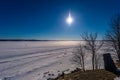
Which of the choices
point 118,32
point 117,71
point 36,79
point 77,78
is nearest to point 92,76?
point 77,78

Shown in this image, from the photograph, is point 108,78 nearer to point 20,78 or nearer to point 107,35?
point 107,35

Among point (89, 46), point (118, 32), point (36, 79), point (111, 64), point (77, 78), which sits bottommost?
point (36, 79)

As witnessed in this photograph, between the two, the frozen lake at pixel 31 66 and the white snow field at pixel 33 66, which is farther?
the frozen lake at pixel 31 66

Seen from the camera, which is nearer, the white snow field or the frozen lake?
the white snow field

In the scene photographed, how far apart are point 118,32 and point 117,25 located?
999 millimetres

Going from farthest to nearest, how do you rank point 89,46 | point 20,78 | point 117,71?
point 89,46, point 20,78, point 117,71

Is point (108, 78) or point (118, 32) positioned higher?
point (118, 32)

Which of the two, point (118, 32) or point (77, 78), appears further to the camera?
point (118, 32)

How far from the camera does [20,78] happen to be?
23.5 metres

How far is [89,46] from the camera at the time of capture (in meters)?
26.2

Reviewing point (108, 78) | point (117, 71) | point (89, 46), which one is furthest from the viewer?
point (89, 46)

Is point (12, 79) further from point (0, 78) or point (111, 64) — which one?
point (111, 64)

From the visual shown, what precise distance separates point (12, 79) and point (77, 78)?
58.9 feet

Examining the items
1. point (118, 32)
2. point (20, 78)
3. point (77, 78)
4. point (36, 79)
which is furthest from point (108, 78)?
point (20, 78)
